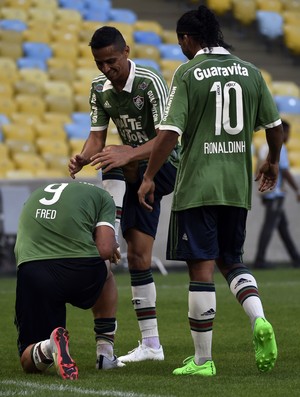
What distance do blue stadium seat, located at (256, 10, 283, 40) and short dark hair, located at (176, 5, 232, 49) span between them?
618 inches

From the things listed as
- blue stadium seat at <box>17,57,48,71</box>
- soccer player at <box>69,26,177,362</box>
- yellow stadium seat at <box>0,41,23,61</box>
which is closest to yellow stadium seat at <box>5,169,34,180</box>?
blue stadium seat at <box>17,57,48,71</box>

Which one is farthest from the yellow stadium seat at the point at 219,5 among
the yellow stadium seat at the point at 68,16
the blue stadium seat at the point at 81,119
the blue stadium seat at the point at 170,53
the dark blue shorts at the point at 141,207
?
the dark blue shorts at the point at 141,207

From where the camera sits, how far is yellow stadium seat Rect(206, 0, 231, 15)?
875 inches

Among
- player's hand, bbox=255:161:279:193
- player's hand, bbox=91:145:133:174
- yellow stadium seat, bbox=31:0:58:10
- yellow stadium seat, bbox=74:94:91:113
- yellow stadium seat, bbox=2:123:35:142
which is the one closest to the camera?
player's hand, bbox=255:161:279:193

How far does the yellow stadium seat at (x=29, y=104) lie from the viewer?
18312 mm

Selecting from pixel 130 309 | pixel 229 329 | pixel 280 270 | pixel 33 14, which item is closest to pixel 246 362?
pixel 229 329

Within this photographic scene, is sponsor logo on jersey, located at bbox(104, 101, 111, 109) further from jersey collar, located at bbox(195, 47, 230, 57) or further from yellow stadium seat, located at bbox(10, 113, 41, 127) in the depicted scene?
yellow stadium seat, located at bbox(10, 113, 41, 127)

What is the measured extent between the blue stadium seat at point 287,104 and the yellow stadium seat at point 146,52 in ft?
7.31

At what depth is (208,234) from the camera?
677cm

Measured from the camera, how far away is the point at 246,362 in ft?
24.3

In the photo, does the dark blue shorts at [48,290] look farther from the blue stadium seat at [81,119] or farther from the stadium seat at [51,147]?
the blue stadium seat at [81,119]

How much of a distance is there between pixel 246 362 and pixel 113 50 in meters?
2.11

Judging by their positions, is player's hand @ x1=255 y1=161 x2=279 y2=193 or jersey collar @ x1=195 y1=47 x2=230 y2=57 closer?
jersey collar @ x1=195 y1=47 x2=230 y2=57

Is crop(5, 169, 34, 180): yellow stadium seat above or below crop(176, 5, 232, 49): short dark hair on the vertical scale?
below
